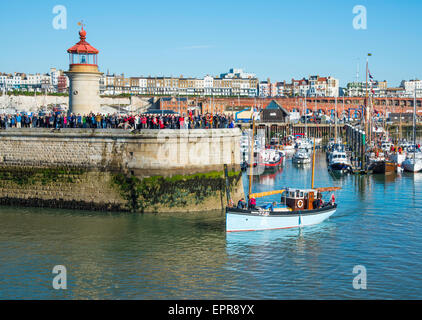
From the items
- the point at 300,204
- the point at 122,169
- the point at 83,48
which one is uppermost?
the point at 83,48

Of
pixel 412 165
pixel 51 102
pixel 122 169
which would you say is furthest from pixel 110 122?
pixel 51 102

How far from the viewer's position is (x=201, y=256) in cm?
2441

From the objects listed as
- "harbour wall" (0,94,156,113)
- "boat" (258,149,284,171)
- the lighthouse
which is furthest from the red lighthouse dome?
"harbour wall" (0,94,156,113)

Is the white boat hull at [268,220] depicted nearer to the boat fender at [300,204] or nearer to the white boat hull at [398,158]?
the boat fender at [300,204]

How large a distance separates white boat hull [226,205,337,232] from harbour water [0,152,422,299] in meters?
0.38

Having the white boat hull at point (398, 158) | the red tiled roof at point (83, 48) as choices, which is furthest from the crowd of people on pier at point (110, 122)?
the white boat hull at point (398, 158)

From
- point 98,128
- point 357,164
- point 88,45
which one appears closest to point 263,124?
point 357,164

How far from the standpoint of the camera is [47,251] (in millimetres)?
25031

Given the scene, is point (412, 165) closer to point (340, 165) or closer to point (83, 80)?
point (340, 165)

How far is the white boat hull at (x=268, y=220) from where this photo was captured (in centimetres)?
2775

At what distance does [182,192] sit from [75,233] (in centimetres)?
654

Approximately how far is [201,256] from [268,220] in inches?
208
